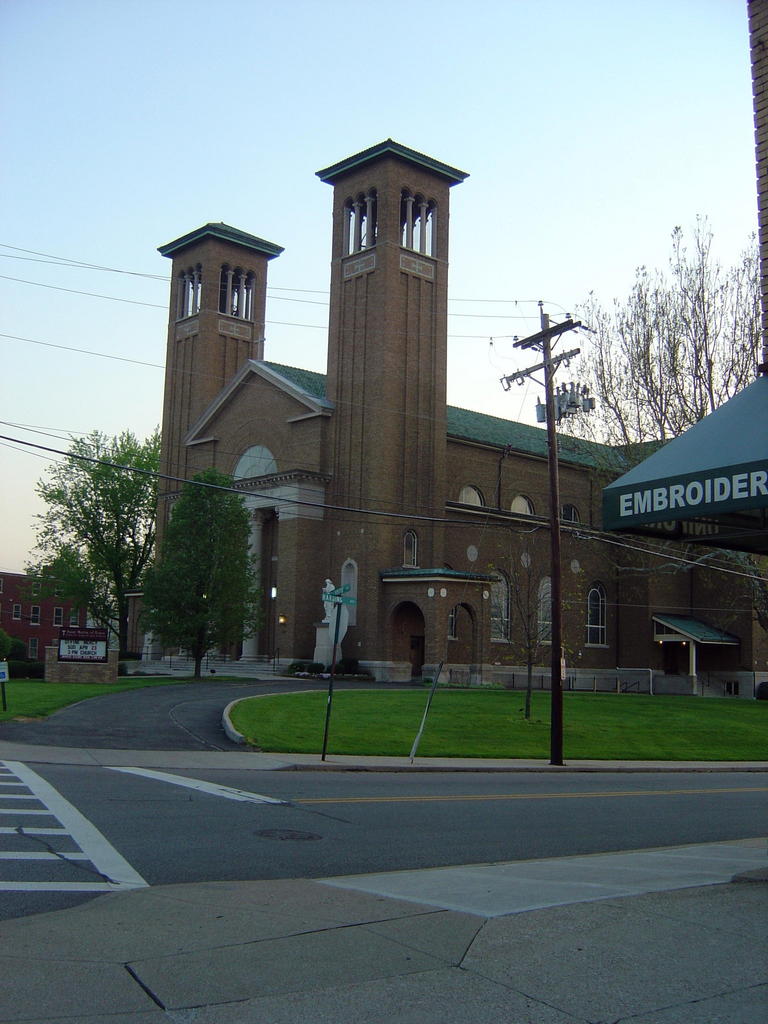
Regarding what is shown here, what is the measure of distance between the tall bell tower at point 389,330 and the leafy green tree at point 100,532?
22027 millimetres

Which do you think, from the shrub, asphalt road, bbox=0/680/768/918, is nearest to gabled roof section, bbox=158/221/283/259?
the shrub

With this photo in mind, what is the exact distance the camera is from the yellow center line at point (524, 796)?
46.7 ft

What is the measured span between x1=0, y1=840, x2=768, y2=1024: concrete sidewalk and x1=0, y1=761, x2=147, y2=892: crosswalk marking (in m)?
0.47

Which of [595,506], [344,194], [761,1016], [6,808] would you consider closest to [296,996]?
[761,1016]

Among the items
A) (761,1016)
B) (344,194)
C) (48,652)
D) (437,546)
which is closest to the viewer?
(761,1016)

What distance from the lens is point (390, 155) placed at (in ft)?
162

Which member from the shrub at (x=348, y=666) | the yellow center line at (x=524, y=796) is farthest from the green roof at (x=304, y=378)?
the yellow center line at (x=524, y=796)

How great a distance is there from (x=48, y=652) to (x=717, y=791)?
25390 millimetres

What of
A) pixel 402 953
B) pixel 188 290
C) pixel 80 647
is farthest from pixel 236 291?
pixel 402 953

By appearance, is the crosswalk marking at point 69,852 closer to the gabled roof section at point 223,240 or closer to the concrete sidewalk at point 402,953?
the concrete sidewalk at point 402,953

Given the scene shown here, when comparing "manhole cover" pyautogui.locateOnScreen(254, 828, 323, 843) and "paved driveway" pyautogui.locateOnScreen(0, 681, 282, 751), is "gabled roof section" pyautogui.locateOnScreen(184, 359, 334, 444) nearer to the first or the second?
"paved driveway" pyautogui.locateOnScreen(0, 681, 282, 751)

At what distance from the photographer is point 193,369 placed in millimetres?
60250

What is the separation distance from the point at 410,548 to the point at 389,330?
10421mm

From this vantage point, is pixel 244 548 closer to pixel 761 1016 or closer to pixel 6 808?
pixel 6 808
